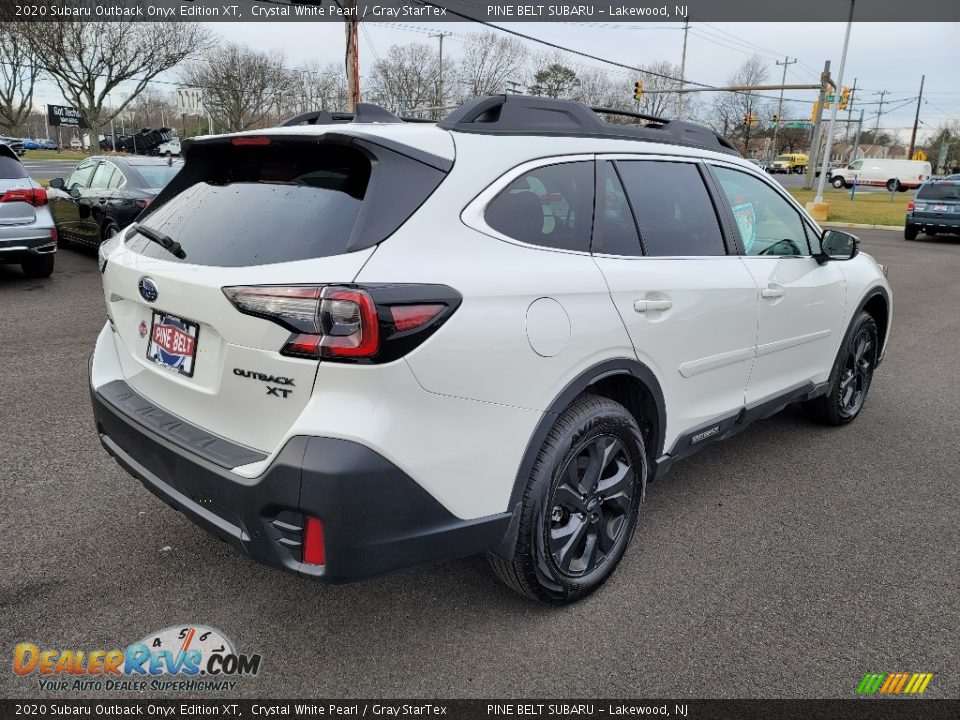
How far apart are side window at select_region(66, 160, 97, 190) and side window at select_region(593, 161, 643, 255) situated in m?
9.75

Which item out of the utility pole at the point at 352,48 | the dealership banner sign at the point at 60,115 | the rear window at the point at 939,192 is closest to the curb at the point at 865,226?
the rear window at the point at 939,192

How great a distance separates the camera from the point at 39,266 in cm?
890

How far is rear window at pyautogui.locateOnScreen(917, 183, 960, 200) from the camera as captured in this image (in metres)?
17.6

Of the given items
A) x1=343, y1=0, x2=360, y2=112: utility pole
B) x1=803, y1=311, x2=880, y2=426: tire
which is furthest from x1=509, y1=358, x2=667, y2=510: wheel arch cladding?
x1=343, y1=0, x2=360, y2=112: utility pole

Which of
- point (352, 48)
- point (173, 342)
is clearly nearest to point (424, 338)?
point (173, 342)

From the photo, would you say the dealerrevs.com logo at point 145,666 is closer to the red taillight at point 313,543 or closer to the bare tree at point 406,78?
the red taillight at point 313,543

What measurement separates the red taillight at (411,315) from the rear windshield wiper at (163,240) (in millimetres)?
896

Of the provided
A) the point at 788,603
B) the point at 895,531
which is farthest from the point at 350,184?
the point at 895,531

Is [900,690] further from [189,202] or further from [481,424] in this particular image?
[189,202]

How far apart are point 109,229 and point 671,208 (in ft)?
28.0

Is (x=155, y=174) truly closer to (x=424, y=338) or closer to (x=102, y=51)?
(x=424, y=338)

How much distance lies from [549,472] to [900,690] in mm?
1350

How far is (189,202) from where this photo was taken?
106 inches

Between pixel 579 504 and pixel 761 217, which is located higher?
pixel 761 217
